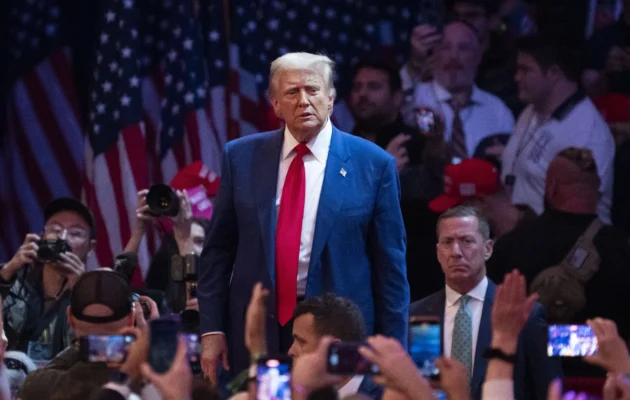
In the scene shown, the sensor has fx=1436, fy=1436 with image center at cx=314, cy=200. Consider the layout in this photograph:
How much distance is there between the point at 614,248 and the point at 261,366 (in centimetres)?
319

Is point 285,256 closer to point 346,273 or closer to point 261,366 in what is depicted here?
point 346,273

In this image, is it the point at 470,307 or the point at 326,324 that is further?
the point at 470,307

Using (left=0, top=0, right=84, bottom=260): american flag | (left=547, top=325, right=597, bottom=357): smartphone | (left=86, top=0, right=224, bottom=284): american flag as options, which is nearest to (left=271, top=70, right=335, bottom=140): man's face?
(left=547, top=325, right=597, bottom=357): smartphone

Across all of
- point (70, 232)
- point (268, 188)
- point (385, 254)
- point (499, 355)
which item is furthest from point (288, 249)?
point (70, 232)

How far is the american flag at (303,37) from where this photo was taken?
8.59 m

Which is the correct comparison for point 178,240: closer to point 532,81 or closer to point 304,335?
point 532,81

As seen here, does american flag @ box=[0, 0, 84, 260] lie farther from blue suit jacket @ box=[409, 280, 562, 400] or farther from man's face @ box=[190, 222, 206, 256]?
blue suit jacket @ box=[409, 280, 562, 400]

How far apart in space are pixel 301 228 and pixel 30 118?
425 cm

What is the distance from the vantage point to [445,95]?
7684mm

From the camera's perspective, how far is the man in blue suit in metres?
4.85

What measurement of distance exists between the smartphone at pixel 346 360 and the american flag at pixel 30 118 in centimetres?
573

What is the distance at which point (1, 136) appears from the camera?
878cm

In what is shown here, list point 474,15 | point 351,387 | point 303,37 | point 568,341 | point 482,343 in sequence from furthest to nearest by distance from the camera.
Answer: point 303,37, point 474,15, point 482,343, point 351,387, point 568,341

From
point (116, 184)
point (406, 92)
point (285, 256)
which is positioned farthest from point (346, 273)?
point (116, 184)
